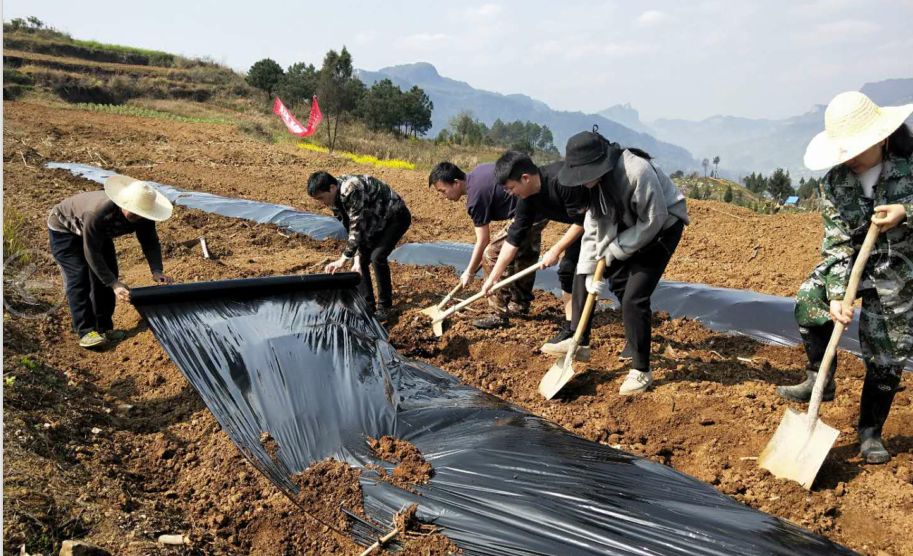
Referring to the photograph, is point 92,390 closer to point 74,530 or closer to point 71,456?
→ point 71,456

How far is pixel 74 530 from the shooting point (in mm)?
1943

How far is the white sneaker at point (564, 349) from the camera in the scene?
3.53 m

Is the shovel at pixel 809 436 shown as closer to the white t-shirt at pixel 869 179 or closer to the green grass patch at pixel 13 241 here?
the white t-shirt at pixel 869 179

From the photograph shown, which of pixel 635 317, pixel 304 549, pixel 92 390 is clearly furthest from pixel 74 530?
pixel 635 317

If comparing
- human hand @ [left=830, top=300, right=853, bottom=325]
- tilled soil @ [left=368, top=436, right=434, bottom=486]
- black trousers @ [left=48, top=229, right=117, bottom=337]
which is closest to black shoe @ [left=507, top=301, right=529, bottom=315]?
tilled soil @ [left=368, top=436, right=434, bottom=486]

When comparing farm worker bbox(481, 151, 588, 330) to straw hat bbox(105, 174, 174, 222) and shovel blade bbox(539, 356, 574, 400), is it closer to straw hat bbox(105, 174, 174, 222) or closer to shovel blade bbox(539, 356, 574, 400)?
shovel blade bbox(539, 356, 574, 400)

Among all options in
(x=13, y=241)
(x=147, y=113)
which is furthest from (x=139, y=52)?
(x=13, y=241)

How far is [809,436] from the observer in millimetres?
2309

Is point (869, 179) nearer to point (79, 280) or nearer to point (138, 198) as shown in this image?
point (138, 198)

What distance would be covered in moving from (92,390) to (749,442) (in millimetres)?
3515

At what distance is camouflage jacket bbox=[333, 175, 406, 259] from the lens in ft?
13.6

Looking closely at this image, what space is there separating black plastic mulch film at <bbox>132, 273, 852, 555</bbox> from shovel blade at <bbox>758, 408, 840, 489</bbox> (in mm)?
327

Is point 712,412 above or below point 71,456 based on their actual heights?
above

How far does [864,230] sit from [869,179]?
215mm
